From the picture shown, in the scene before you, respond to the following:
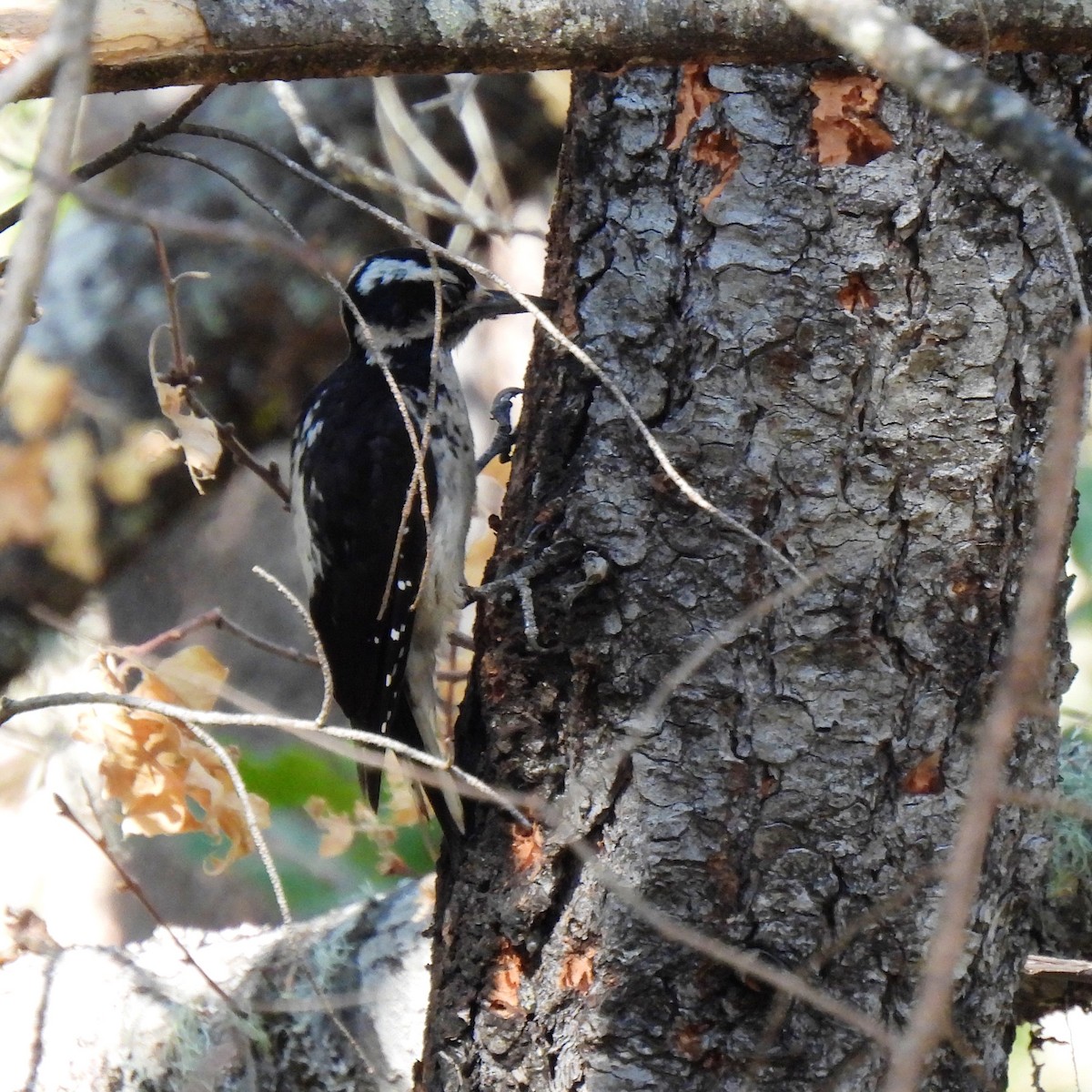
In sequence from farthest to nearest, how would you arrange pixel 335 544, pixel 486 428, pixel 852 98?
1. pixel 486 428
2. pixel 335 544
3. pixel 852 98

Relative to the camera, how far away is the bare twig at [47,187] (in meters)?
0.82

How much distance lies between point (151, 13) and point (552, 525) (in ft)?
2.96

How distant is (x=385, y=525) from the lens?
300 centimetres

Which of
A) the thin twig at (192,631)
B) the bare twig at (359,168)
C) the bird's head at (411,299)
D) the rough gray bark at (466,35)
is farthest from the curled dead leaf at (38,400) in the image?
the rough gray bark at (466,35)

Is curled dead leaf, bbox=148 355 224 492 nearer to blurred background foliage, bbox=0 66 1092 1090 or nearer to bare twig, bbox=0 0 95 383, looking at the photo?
blurred background foliage, bbox=0 66 1092 1090

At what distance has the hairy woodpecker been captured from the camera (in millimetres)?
2965

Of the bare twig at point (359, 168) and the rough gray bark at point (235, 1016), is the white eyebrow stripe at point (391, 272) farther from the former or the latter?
the rough gray bark at point (235, 1016)

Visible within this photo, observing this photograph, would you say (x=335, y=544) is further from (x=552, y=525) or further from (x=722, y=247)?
(x=722, y=247)

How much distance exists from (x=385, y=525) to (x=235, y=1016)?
1.06 metres

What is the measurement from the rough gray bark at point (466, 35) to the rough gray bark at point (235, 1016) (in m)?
1.77

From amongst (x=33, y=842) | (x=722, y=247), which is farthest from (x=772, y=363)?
(x=33, y=842)

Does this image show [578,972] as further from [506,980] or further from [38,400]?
[38,400]

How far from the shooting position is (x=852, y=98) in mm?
1804

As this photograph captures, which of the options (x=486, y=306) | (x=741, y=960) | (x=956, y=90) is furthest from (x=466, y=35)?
(x=486, y=306)
